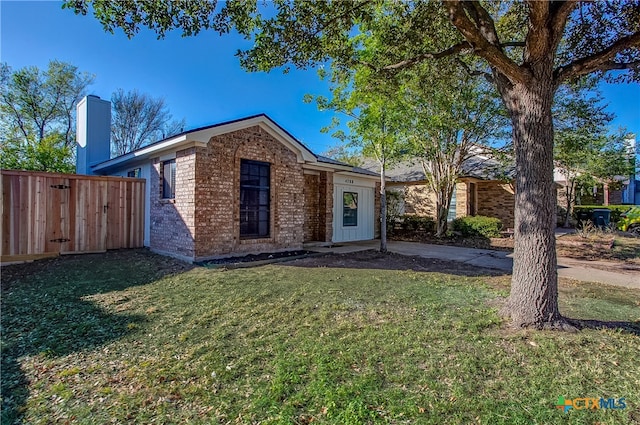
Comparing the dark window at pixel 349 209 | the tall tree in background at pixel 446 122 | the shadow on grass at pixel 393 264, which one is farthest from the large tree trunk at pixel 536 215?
the dark window at pixel 349 209

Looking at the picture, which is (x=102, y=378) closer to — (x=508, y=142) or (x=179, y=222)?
(x=179, y=222)

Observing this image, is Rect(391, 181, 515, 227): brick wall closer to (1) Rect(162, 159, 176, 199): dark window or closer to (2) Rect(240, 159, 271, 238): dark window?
(2) Rect(240, 159, 271, 238): dark window

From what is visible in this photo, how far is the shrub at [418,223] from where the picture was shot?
50.4ft

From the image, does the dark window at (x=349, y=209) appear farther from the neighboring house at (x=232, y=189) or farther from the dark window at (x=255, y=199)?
the dark window at (x=255, y=199)

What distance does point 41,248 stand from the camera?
306 inches

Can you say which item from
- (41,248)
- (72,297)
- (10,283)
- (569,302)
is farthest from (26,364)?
(569,302)

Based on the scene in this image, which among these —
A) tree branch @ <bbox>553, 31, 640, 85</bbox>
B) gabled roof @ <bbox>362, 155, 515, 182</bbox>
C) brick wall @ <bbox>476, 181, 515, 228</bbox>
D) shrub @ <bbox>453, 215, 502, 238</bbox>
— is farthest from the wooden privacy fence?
brick wall @ <bbox>476, 181, 515, 228</bbox>

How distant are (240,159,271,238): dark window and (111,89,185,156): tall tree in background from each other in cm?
1729

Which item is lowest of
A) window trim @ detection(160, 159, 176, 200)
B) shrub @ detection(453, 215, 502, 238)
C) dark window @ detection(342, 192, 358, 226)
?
shrub @ detection(453, 215, 502, 238)

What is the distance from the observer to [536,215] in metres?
3.75

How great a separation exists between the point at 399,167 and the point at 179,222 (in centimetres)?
1366

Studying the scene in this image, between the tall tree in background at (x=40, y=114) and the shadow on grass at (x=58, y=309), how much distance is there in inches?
464

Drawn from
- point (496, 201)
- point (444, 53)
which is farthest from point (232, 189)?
point (496, 201)

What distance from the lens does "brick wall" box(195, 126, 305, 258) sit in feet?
25.2
